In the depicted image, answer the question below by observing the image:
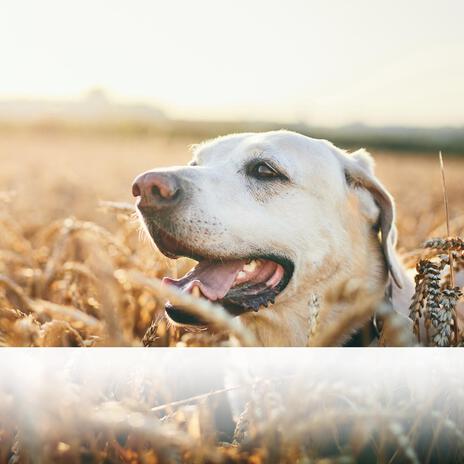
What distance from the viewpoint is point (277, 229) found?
210 centimetres

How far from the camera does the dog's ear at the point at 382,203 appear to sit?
7.04ft

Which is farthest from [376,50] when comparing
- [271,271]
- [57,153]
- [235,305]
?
[57,153]

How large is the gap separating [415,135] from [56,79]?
162 centimetres

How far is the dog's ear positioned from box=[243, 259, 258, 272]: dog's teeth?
45cm

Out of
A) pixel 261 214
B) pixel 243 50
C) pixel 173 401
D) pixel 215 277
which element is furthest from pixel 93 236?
pixel 243 50

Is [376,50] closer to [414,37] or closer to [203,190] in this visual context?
[414,37]

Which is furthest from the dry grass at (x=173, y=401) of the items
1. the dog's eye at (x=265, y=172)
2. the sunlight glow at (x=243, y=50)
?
the sunlight glow at (x=243, y=50)

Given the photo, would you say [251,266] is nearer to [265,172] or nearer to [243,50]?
[265,172]

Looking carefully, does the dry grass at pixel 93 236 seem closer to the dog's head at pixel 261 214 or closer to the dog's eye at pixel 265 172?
the dog's head at pixel 261 214

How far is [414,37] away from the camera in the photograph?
2.66 m

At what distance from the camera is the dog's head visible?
6.33ft

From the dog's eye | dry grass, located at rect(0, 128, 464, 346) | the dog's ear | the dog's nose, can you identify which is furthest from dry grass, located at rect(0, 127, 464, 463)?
the dog's eye

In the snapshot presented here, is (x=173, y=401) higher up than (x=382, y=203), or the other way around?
(x=382, y=203)

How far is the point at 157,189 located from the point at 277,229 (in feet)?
1.47
